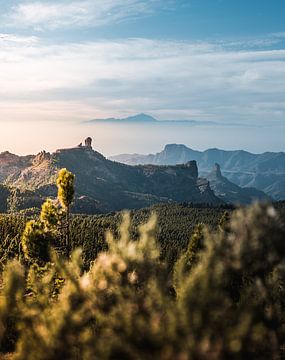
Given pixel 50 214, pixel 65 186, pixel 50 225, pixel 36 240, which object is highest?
pixel 65 186

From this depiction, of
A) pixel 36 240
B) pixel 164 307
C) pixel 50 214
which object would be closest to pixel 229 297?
pixel 164 307

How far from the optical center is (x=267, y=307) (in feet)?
79.2

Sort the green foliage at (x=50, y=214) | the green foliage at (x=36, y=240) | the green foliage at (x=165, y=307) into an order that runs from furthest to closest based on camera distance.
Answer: the green foliage at (x=36, y=240)
the green foliage at (x=50, y=214)
the green foliage at (x=165, y=307)

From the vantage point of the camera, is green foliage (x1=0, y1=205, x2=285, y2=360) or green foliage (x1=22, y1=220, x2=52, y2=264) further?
green foliage (x1=22, y1=220, x2=52, y2=264)

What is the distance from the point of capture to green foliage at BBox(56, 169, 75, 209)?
52.2 meters

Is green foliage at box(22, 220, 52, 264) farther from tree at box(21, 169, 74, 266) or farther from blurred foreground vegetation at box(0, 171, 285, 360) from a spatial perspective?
blurred foreground vegetation at box(0, 171, 285, 360)

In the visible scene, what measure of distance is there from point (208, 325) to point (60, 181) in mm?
38372

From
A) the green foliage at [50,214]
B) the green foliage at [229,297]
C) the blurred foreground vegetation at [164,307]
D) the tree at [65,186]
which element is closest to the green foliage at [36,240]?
the green foliage at [50,214]

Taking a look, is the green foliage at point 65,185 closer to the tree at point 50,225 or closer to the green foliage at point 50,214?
the tree at point 50,225

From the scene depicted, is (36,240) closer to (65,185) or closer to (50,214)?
(50,214)

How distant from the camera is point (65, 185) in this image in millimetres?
52312

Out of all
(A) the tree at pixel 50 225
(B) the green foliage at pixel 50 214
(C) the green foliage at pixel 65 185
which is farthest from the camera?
(B) the green foliage at pixel 50 214

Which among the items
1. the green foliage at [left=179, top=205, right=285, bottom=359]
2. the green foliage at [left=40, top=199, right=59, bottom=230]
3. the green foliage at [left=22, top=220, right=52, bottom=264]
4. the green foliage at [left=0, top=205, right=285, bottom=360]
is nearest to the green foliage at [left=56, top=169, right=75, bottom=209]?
the green foliage at [left=40, top=199, right=59, bottom=230]

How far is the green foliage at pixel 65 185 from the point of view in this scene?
171ft
